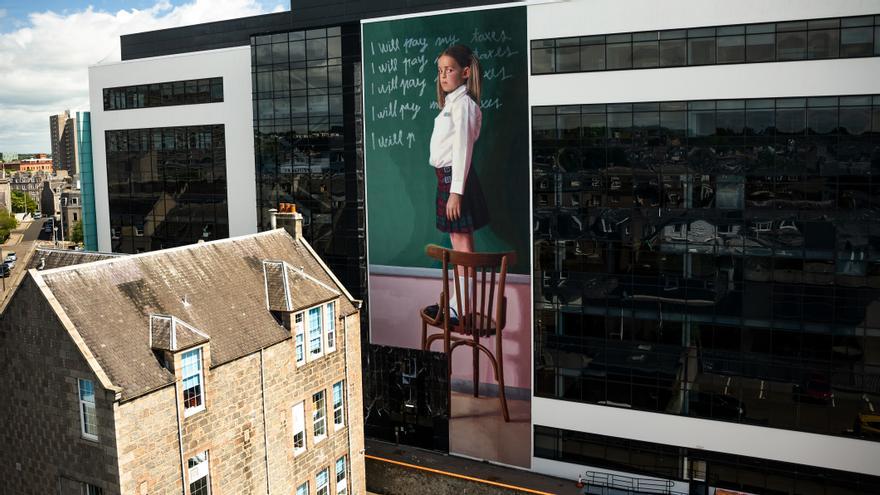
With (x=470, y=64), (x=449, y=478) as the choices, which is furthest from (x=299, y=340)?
(x=470, y=64)

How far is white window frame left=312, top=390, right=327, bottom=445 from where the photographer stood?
3216 centimetres

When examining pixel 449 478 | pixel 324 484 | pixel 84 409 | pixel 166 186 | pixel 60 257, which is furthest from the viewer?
pixel 166 186

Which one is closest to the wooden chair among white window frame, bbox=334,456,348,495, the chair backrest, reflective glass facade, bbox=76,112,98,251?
the chair backrest

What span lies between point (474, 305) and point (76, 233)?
127m

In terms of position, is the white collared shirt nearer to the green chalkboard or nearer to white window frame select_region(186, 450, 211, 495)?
the green chalkboard

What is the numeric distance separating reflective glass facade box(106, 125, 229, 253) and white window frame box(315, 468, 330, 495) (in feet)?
70.8

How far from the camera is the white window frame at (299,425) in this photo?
30828 millimetres

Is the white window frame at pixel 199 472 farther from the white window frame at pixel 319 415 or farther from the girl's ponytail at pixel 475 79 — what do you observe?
the girl's ponytail at pixel 475 79

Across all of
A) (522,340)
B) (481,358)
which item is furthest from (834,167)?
(481,358)

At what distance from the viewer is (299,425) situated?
31.2 metres

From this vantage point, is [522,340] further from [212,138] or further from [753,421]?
[212,138]

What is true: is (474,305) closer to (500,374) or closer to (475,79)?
(500,374)

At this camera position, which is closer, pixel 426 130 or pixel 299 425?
pixel 299 425

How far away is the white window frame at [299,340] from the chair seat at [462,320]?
11.9 meters
